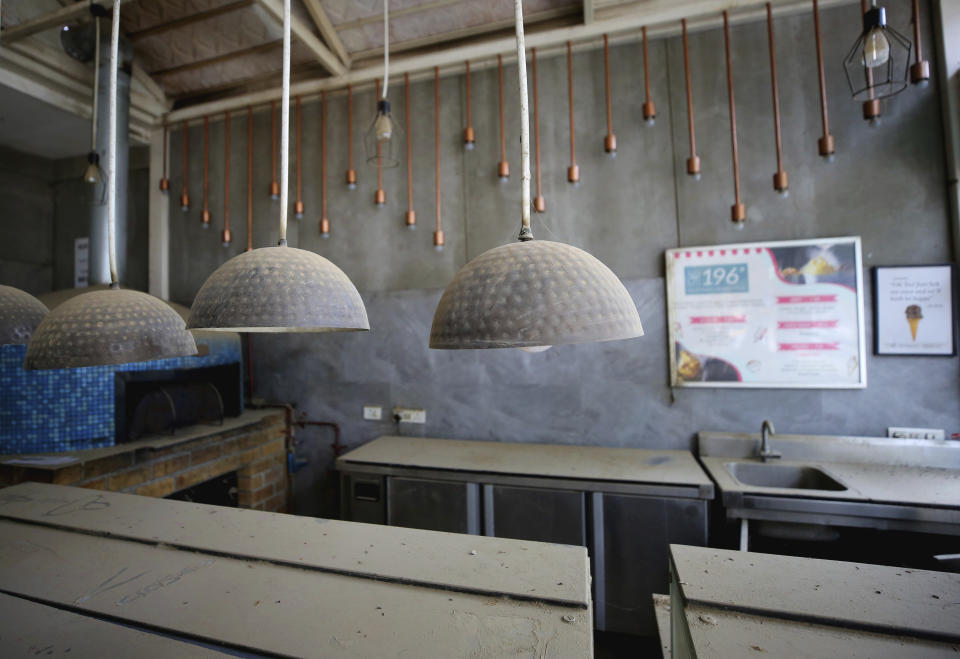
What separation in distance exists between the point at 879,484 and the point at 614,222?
5.31 feet

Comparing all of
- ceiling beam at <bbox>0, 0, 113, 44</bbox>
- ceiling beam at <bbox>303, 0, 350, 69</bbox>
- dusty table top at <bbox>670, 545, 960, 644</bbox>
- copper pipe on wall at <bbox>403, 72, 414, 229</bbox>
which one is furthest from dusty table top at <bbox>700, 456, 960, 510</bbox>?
ceiling beam at <bbox>0, 0, 113, 44</bbox>

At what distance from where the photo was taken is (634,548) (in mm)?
1855

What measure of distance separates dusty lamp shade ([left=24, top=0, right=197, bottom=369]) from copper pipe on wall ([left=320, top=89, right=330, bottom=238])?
1.79 m

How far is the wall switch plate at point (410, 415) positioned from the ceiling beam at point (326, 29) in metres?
2.24

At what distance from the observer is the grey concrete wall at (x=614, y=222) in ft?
6.82

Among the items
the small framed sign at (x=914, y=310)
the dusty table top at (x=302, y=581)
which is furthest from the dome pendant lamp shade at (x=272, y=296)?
the small framed sign at (x=914, y=310)

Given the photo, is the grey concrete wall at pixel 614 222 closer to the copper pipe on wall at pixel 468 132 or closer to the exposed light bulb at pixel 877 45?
the copper pipe on wall at pixel 468 132

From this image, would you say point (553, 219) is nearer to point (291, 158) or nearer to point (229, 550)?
point (291, 158)

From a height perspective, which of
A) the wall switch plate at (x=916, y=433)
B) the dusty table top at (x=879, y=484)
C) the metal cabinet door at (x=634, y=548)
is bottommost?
the metal cabinet door at (x=634, y=548)

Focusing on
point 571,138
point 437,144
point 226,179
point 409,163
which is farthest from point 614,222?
point 226,179

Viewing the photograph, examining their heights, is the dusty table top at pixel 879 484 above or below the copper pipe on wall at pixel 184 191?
below

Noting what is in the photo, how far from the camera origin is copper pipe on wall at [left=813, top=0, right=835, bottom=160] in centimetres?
199

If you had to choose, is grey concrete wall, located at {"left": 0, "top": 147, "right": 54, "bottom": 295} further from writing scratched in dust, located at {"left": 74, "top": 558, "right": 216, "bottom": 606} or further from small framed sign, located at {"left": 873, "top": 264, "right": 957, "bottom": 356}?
small framed sign, located at {"left": 873, "top": 264, "right": 957, "bottom": 356}

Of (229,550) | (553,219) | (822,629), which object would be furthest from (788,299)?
(229,550)
